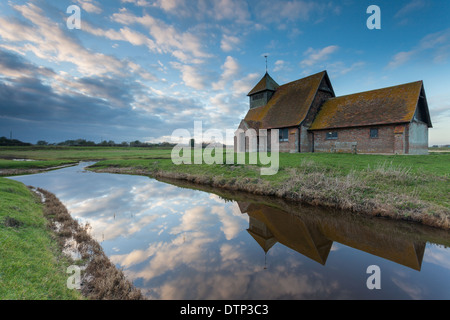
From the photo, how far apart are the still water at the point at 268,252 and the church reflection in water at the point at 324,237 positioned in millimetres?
31

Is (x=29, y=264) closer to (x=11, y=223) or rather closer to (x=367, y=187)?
(x=11, y=223)

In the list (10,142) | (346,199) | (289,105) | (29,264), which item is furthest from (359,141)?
(10,142)

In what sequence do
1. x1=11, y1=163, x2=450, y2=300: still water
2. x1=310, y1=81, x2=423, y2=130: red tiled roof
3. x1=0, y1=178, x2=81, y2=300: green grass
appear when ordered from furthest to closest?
x1=310, y1=81, x2=423, y2=130: red tiled roof
x1=11, y1=163, x2=450, y2=300: still water
x1=0, y1=178, x2=81, y2=300: green grass

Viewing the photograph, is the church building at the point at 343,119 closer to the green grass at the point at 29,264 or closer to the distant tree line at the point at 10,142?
the green grass at the point at 29,264

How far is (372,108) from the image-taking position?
2016 cm

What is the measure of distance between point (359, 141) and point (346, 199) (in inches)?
532

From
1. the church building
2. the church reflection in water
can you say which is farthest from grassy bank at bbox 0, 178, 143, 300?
the church building

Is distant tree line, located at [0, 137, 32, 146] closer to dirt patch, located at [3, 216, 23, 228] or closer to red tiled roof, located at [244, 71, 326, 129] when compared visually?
red tiled roof, located at [244, 71, 326, 129]

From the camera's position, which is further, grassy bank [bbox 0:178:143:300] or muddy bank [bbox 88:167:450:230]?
muddy bank [bbox 88:167:450:230]

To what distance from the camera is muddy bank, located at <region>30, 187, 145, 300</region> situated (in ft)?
13.9

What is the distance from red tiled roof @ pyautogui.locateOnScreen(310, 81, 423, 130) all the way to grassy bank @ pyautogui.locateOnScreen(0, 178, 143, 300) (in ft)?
73.9

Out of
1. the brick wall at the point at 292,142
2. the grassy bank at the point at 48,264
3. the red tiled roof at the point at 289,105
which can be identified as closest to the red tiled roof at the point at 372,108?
the brick wall at the point at 292,142
